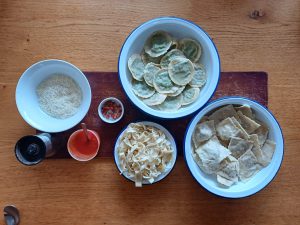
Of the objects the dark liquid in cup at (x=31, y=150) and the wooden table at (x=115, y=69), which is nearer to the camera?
the dark liquid in cup at (x=31, y=150)

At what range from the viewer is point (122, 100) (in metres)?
1.19

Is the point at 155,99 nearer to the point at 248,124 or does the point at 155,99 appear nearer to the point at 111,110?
the point at 111,110

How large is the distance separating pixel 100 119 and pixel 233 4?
57 centimetres

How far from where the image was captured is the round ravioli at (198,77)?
3.74 feet

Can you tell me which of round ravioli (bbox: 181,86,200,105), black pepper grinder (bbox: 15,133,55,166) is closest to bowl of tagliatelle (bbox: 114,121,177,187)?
round ravioli (bbox: 181,86,200,105)

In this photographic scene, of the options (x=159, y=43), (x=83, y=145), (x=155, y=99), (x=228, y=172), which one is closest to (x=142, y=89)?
(x=155, y=99)

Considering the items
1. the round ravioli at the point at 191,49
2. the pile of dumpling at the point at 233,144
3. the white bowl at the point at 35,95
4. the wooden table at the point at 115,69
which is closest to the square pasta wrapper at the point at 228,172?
the pile of dumpling at the point at 233,144

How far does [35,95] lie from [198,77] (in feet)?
1.69

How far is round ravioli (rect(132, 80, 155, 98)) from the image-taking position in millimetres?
1140

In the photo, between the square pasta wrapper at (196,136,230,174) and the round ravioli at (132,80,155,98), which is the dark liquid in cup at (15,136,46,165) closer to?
the round ravioli at (132,80,155,98)

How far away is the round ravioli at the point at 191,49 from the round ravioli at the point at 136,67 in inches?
5.6

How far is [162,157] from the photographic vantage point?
3.64ft

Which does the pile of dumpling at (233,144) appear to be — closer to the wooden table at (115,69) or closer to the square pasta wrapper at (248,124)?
the square pasta wrapper at (248,124)

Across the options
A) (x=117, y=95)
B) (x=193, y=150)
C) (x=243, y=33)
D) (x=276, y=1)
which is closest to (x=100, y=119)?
(x=117, y=95)
